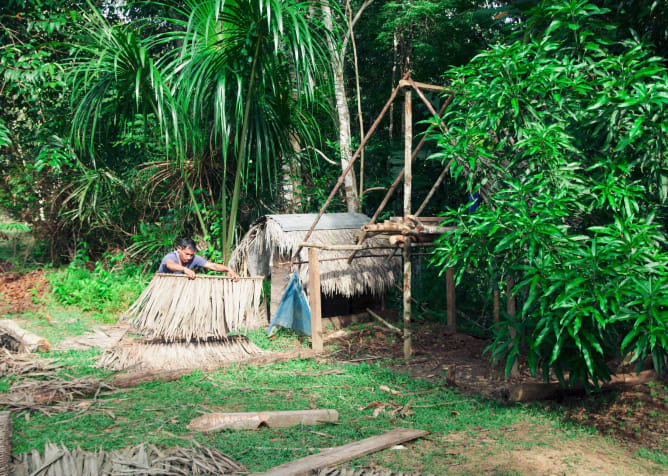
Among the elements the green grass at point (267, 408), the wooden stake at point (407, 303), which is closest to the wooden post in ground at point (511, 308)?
the green grass at point (267, 408)

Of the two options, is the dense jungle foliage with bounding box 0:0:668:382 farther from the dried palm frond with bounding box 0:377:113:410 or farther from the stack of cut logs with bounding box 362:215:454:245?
the dried palm frond with bounding box 0:377:113:410

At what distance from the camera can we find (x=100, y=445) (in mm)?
3404

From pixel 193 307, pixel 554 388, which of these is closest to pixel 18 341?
pixel 193 307

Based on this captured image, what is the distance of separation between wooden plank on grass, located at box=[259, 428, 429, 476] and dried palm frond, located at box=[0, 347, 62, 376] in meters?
3.02

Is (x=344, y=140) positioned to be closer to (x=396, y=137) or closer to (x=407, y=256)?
(x=396, y=137)

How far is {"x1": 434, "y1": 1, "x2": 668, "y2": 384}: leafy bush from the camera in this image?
10.3ft

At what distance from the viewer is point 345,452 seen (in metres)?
3.18

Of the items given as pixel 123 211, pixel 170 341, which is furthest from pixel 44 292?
pixel 170 341

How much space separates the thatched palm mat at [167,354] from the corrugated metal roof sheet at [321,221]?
78.1 inches

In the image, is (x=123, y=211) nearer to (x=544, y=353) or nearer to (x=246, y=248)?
(x=246, y=248)

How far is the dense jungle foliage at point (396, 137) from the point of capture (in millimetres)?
3367

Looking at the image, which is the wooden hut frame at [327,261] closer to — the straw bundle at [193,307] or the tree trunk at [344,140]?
the tree trunk at [344,140]

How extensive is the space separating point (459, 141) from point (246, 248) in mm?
4261

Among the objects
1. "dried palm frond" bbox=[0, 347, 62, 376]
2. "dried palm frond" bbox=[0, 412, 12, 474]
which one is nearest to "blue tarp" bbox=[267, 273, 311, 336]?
"dried palm frond" bbox=[0, 347, 62, 376]
